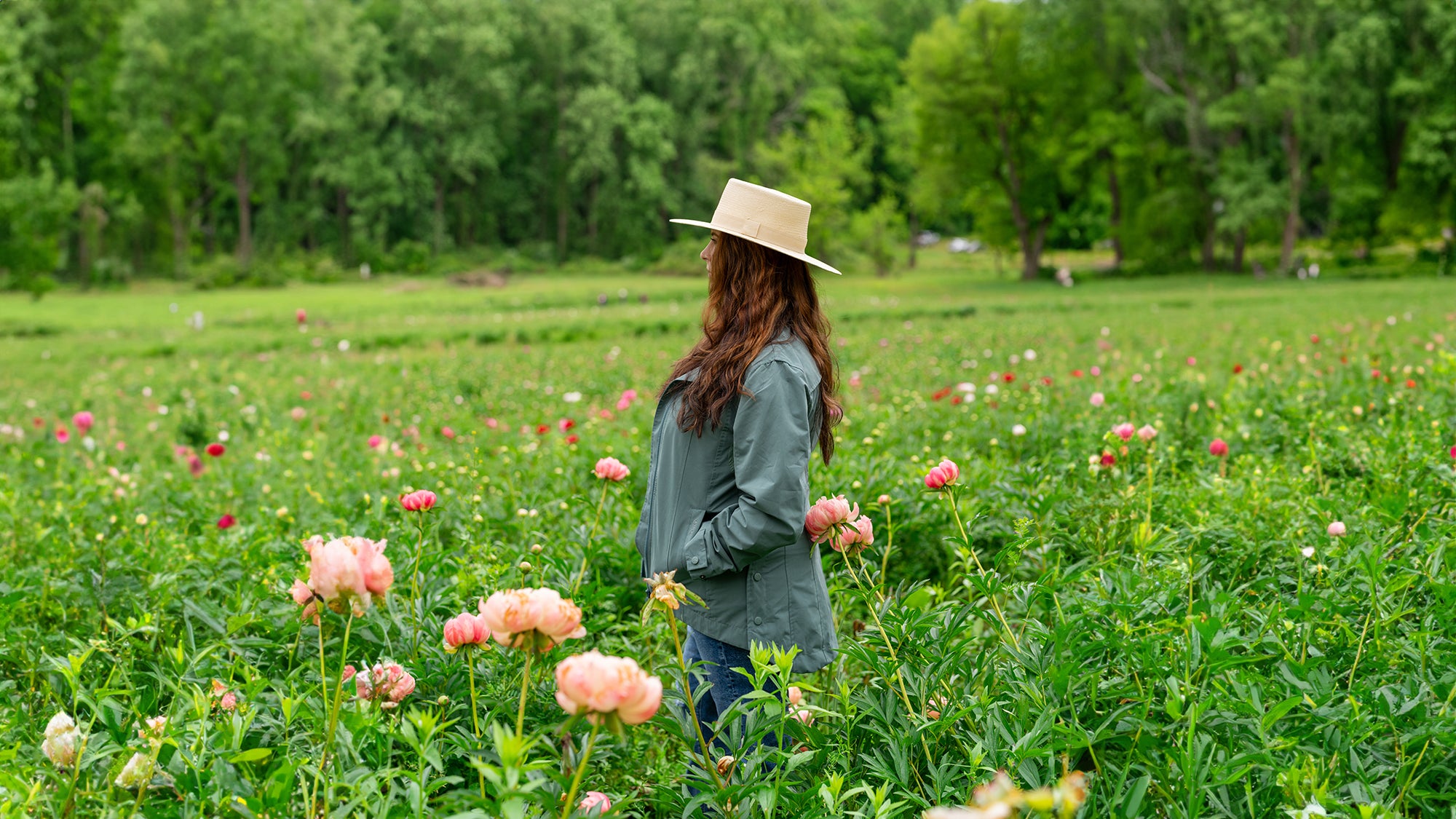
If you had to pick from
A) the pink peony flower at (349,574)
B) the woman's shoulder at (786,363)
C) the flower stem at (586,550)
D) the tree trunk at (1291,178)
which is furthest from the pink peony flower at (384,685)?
the tree trunk at (1291,178)

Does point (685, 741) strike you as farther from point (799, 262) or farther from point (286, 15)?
point (286, 15)

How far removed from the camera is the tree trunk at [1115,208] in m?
33.0

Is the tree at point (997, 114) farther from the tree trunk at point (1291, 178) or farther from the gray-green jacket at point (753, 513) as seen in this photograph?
the gray-green jacket at point (753, 513)

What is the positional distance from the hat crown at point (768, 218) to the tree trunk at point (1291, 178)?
28827 millimetres

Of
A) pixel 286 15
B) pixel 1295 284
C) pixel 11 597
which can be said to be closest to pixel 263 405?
pixel 11 597

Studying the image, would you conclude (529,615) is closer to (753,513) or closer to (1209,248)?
(753,513)

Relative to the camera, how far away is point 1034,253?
33031 mm

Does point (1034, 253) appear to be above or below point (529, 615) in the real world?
above

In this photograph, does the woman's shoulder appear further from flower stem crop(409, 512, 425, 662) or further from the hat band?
flower stem crop(409, 512, 425, 662)

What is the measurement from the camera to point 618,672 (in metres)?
1.27

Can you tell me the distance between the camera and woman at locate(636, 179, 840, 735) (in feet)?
7.38

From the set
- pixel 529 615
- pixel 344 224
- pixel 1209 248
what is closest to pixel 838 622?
pixel 529 615

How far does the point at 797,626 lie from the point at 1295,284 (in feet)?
86.2

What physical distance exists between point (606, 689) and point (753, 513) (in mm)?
987
